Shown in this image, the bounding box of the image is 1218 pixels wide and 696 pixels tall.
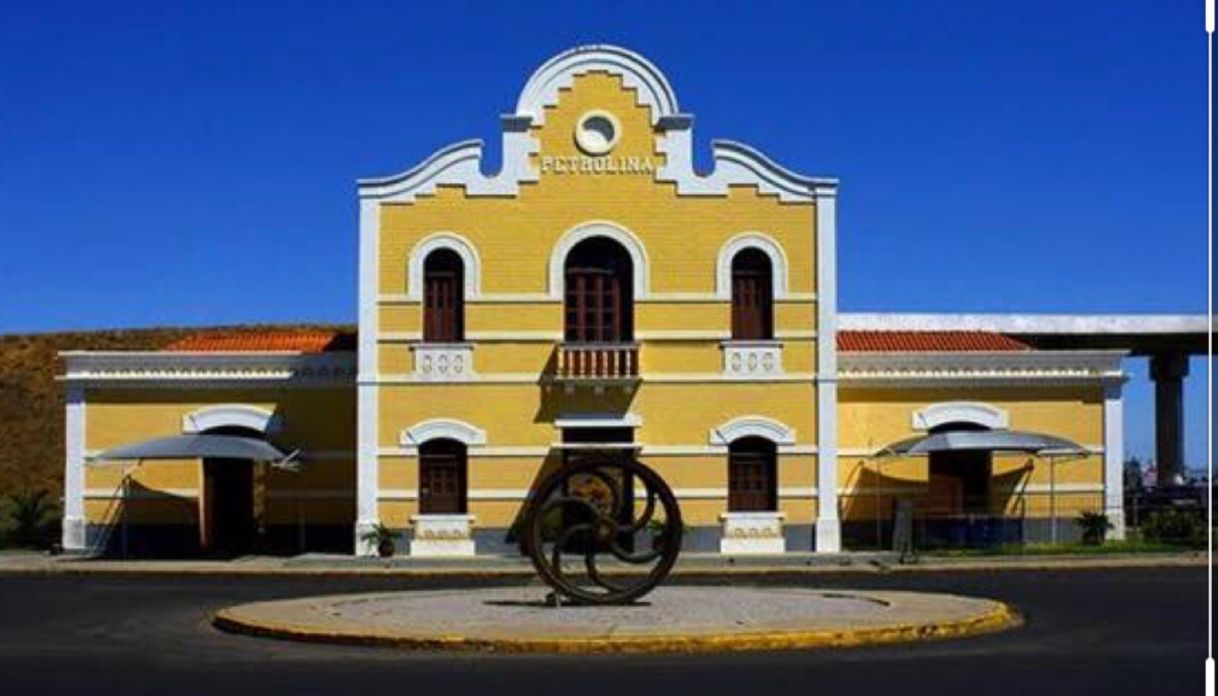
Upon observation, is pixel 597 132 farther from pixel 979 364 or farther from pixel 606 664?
pixel 606 664

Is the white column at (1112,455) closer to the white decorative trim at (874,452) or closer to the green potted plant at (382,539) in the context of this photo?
the white decorative trim at (874,452)

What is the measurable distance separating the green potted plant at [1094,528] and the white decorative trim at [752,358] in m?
7.54

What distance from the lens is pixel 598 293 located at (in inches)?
1517

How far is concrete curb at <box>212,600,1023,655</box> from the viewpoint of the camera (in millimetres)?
18297

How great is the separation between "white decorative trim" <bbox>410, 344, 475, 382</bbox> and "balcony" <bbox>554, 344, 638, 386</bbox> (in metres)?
2.01

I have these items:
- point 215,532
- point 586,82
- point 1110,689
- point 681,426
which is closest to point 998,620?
point 1110,689

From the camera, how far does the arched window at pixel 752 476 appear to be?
38406 millimetres

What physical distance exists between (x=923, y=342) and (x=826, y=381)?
15.5ft

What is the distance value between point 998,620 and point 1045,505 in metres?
19.0

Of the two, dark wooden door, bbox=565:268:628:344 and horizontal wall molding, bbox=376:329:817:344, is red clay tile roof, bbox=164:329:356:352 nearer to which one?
horizontal wall molding, bbox=376:329:817:344

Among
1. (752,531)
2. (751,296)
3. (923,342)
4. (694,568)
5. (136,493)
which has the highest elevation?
(751,296)

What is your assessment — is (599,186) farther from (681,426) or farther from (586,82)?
(681,426)

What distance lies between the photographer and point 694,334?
38.0 m

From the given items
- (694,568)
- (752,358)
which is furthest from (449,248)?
(694,568)
